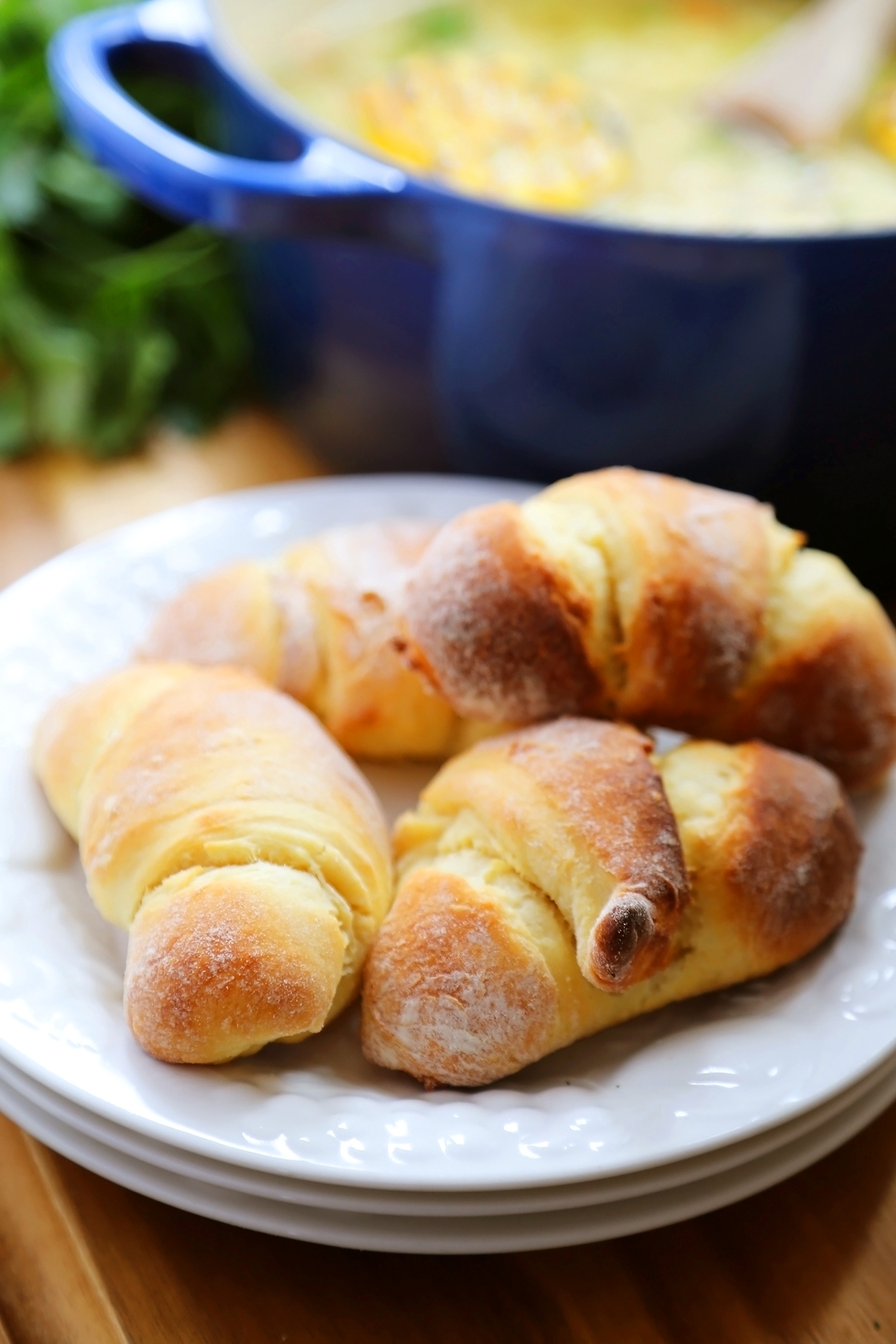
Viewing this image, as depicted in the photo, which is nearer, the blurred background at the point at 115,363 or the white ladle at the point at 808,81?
the blurred background at the point at 115,363

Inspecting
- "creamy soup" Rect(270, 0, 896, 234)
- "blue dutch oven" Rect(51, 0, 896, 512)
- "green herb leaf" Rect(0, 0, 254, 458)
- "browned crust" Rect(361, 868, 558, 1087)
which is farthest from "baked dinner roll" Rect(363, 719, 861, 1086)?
"green herb leaf" Rect(0, 0, 254, 458)

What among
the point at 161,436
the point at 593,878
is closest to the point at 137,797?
the point at 593,878

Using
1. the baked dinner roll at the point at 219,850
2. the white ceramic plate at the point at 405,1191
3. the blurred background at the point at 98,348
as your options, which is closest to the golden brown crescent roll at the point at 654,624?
the baked dinner roll at the point at 219,850

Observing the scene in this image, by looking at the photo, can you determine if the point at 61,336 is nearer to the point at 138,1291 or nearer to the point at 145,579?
the point at 145,579

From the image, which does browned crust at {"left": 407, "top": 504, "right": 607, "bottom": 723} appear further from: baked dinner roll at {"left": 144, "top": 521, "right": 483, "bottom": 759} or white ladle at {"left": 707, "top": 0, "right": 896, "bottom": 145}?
white ladle at {"left": 707, "top": 0, "right": 896, "bottom": 145}

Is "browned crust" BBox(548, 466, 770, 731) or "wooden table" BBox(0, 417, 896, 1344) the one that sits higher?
"browned crust" BBox(548, 466, 770, 731)

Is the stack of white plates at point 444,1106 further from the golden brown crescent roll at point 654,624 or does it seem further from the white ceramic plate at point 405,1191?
the golden brown crescent roll at point 654,624
